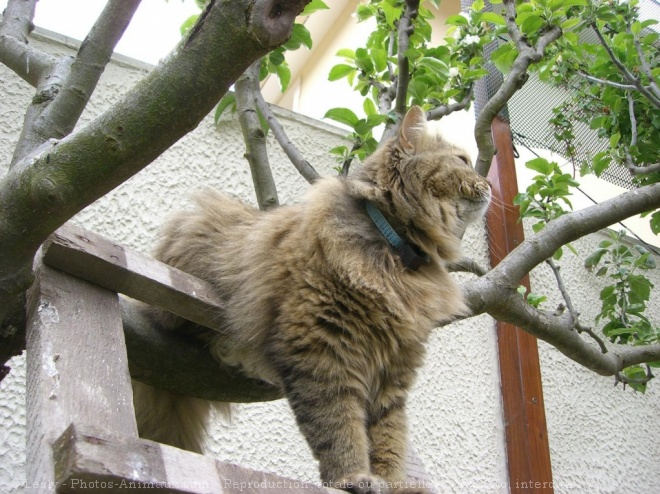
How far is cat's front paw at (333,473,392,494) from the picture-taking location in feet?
4.25

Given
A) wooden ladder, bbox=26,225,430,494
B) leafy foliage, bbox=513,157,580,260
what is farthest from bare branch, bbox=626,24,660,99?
wooden ladder, bbox=26,225,430,494

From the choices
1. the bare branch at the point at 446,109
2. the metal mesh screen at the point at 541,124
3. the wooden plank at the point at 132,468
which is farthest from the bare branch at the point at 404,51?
the metal mesh screen at the point at 541,124

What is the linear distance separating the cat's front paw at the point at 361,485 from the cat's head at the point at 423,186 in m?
0.73

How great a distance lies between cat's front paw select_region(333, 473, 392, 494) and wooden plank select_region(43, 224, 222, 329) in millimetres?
503

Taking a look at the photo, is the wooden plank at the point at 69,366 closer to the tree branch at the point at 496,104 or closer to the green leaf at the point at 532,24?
the tree branch at the point at 496,104

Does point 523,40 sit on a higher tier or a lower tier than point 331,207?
higher

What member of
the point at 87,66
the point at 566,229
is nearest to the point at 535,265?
the point at 566,229

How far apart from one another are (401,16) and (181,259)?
3.76ft

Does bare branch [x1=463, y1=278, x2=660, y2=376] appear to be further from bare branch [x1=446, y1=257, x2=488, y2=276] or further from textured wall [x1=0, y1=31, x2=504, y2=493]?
textured wall [x1=0, y1=31, x2=504, y2=493]

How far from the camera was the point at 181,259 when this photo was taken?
191 cm

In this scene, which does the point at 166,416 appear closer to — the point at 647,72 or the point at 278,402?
the point at 278,402

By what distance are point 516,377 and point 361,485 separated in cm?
218

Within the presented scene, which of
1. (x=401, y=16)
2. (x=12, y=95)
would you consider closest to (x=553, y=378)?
(x=401, y=16)

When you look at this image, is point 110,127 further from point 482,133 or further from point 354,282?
point 482,133
